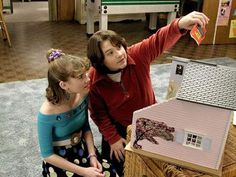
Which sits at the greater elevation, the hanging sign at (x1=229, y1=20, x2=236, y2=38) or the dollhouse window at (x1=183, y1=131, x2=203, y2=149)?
the dollhouse window at (x1=183, y1=131, x2=203, y2=149)

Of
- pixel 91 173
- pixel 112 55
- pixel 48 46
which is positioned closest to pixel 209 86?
pixel 112 55

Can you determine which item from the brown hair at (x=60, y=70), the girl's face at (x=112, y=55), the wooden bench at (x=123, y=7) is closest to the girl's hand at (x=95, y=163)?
the brown hair at (x=60, y=70)

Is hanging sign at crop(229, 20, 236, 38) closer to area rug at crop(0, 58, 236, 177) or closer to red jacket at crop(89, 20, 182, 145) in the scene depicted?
area rug at crop(0, 58, 236, 177)

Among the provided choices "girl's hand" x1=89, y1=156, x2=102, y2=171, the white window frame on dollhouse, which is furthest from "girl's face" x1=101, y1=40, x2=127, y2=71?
the white window frame on dollhouse

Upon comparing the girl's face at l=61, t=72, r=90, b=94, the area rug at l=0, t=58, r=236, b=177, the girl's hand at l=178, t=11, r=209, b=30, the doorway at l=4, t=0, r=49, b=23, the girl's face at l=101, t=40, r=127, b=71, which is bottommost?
the area rug at l=0, t=58, r=236, b=177

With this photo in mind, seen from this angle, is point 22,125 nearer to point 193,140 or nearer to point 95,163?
point 95,163

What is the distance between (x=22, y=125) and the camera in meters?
2.19

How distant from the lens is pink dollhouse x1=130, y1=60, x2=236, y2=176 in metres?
0.75

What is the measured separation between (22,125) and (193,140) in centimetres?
164

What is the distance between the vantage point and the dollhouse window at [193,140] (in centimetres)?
79

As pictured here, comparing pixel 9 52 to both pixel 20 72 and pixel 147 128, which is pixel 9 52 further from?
pixel 147 128

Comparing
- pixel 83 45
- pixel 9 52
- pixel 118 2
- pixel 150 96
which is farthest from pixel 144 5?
pixel 150 96

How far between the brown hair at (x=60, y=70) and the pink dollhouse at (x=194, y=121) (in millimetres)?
460

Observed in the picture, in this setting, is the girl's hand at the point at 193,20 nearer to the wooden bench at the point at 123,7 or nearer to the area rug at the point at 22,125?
the area rug at the point at 22,125
